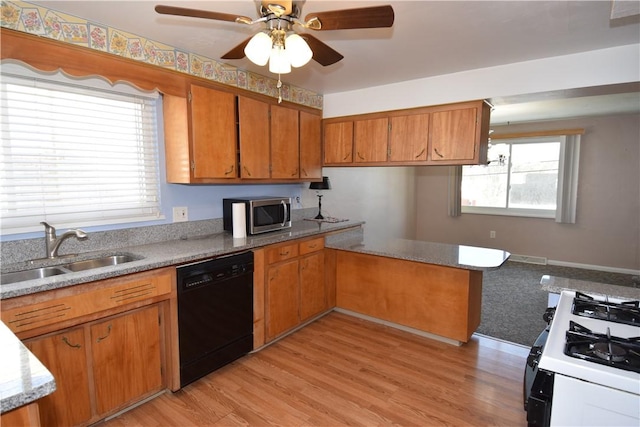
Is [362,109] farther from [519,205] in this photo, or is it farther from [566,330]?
[519,205]

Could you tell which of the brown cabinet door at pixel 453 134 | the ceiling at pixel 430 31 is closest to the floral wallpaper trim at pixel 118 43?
the ceiling at pixel 430 31

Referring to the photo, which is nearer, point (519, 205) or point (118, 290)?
point (118, 290)

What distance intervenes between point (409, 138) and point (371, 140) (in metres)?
0.40

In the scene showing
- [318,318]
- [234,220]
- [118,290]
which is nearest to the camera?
[118,290]

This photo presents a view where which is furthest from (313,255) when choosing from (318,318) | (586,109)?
(586,109)

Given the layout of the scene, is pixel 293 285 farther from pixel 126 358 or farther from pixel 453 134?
pixel 453 134

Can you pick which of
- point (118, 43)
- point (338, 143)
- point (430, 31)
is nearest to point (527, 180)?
point (338, 143)

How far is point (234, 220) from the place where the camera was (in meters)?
2.78

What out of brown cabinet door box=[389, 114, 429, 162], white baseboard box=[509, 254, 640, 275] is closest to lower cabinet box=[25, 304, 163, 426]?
brown cabinet door box=[389, 114, 429, 162]

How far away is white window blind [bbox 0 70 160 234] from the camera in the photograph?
193 centimetres

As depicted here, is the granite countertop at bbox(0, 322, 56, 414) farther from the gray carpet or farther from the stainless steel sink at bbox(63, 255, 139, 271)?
the gray carpet

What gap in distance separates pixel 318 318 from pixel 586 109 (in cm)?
466

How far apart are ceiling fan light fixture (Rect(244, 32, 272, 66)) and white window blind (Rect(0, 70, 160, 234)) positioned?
1367 millimetres

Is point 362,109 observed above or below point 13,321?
above
